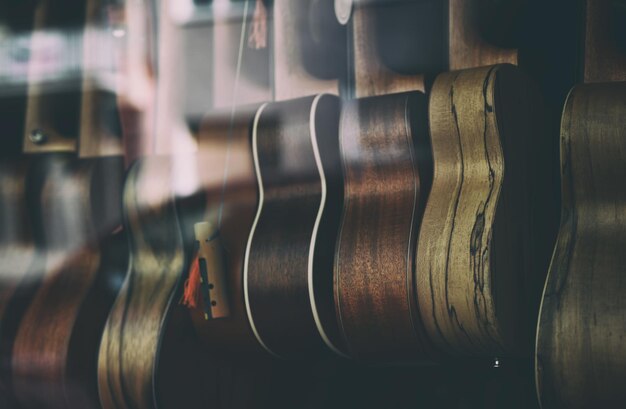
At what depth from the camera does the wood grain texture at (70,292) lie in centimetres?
149

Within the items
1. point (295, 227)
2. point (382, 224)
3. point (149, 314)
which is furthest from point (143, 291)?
point (382, 224)

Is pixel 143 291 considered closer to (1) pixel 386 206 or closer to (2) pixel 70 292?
(2) pixel 70 292

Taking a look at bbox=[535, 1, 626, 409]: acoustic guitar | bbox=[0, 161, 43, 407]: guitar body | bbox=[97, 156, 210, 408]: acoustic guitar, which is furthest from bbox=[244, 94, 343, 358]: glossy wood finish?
bbox=[0, 161, 43, 407]: guitar body

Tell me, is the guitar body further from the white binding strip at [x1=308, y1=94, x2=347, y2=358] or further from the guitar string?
the white binding strip at [x1=308, y1=94, x2=347, y2=358]

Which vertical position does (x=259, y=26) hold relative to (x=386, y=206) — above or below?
above

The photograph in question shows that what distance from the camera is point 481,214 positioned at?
1162 mm

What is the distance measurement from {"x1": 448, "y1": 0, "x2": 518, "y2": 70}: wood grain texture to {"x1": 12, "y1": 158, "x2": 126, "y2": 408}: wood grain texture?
68cm

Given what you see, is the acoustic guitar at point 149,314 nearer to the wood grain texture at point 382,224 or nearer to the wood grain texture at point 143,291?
the wood grain texture at point 143,291

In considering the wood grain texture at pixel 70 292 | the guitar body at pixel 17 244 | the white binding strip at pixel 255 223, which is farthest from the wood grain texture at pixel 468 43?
the guitar body at pixel 17 244

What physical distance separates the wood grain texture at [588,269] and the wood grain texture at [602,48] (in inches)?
3.0

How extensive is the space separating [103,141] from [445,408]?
0.82 m

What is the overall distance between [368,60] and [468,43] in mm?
173

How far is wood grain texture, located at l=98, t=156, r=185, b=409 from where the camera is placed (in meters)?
1.41

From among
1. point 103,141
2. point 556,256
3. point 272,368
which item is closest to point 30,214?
point 103,141
